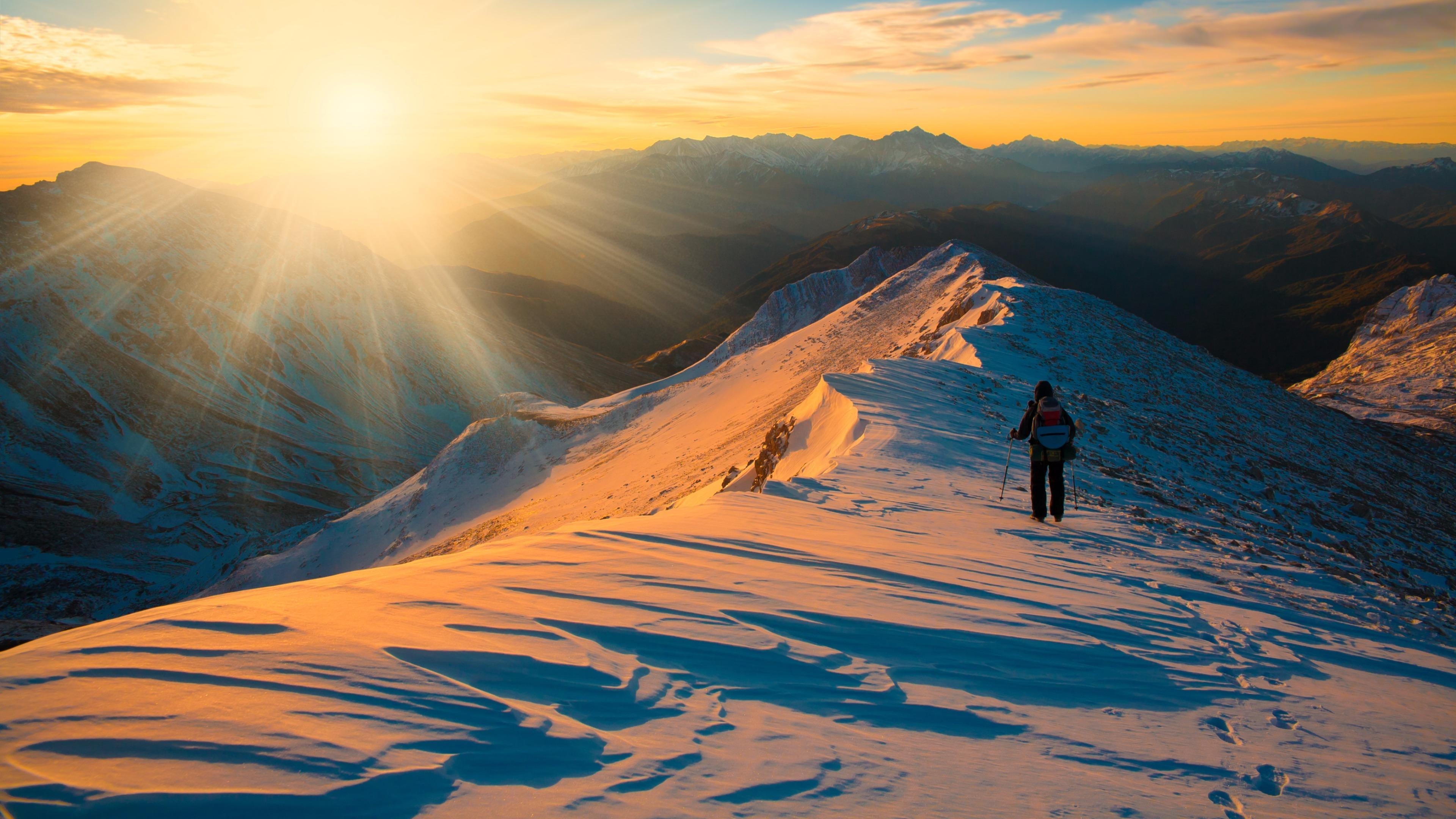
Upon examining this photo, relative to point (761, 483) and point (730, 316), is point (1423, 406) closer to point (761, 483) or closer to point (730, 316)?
point (761, 483)

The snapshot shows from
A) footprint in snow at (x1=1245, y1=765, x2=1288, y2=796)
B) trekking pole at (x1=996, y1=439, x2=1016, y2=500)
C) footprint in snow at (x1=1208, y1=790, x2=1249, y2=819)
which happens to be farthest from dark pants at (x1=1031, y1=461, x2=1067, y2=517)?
footprint in snow at (x1=1208, y1=790, x2=1249, y2=819)

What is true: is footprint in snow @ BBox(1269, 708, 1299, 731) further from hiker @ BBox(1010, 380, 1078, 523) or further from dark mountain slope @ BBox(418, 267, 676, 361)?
dark mountain slope @ BBox(418, 267, 676, 361)

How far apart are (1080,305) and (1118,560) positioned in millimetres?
23640

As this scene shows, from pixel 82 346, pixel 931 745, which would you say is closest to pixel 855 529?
pixel 931 745

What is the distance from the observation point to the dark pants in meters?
9.34

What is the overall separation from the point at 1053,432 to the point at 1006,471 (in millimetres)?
2175

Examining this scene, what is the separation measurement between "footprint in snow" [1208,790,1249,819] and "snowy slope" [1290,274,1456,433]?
49.1m

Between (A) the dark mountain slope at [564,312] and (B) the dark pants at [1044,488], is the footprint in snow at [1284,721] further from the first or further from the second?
(A) the dark mountain slope at [564,312]

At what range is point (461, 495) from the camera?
41.8m

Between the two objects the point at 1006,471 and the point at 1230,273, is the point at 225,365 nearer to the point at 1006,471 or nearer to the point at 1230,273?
the point at 1006,471

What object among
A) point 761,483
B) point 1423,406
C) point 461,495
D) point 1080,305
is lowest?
point 461,495

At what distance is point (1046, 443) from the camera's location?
9148 mm

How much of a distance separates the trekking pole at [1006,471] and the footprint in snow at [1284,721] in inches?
215

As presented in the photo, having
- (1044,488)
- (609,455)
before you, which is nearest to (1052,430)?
(1044,488)
